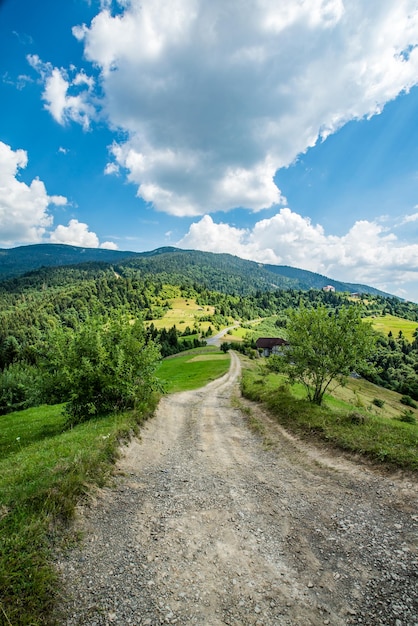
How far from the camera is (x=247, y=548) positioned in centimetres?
666

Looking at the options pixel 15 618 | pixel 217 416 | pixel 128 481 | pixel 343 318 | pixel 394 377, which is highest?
pixel 343 318

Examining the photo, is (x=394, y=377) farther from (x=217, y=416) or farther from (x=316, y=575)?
(x=316, y=575)

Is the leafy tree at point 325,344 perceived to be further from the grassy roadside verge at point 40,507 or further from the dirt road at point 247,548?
the grassy roadside verge at point 40,507

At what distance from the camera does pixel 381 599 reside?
517 cm

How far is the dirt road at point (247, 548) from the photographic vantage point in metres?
5.04

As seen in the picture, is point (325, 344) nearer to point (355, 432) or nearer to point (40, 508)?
point (355, 432)

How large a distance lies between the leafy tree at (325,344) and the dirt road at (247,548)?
875 centimetres

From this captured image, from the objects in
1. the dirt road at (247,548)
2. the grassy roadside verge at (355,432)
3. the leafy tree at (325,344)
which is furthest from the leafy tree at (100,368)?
the leafy tree at (325,344)

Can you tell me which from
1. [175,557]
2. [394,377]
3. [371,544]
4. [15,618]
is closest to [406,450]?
[371,544]

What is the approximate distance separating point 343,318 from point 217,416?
1127 cm

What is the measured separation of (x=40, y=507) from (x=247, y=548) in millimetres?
5014

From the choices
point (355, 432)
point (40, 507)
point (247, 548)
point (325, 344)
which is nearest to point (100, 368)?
point (40, 507)

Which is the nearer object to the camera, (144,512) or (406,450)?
(144,512)

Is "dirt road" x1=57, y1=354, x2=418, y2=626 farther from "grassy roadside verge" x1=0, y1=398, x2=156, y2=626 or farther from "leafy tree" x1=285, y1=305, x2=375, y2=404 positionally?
"leafy tree" x1=285, y1=305, x2=375, y2=404
